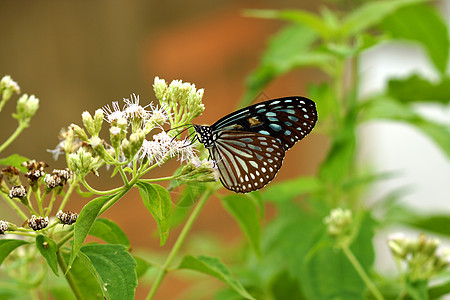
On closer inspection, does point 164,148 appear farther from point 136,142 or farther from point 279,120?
point 279,120

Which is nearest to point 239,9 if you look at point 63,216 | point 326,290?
point 326,290

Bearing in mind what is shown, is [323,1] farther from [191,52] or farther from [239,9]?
[191,52]

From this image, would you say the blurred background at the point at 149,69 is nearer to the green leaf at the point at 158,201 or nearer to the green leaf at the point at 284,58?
the green leaf at the point at 284,58

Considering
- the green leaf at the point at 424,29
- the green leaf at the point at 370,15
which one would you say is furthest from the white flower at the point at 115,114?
the green leaf at the point at 424,29

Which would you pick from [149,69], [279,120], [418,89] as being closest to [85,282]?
[279,120]

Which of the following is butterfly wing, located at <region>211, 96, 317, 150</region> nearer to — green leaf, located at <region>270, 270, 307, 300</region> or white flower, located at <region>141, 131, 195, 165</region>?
white flower, located at <region>141, 131, 195, 165</region>

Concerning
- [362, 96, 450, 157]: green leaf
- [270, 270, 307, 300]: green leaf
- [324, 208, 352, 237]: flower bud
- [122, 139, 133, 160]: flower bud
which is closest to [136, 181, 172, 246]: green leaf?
[122, 139, 133, 160]: flower bud
